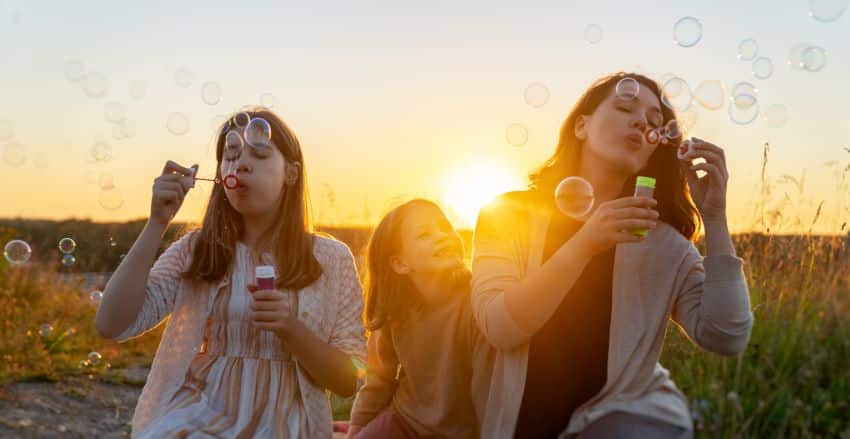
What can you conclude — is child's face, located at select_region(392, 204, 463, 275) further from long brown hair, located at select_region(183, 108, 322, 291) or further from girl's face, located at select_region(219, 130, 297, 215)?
girl's face, located at select_region(219, 130, 297, 215)

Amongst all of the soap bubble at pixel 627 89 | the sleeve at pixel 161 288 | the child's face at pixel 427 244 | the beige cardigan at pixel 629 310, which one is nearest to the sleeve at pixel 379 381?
the child's face at pixel 427 244

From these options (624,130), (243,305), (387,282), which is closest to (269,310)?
(243,305)

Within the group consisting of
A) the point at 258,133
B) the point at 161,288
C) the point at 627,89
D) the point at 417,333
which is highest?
the point at 627,89

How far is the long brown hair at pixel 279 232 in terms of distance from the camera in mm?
2586

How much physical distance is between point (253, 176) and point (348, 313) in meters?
0.50

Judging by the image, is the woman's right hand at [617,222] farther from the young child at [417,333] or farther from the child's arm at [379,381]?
the child's arm at [379,381]

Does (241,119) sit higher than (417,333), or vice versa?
(241,119)

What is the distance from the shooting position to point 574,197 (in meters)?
2.32

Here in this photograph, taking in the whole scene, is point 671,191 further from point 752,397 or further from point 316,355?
point 752,397

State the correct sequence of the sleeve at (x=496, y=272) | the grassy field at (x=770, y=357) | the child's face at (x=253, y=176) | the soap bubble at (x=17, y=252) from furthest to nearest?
1. the soap bubble at (x=17, y=252)
2. the grassy field at (x=770, y=357)
3. the child's face at (x=253, y=176)
4. the sleeve at (x=496, y=272)

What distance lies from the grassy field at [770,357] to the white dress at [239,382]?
0.98 meters

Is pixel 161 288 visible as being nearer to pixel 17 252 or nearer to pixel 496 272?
pixel 496 272

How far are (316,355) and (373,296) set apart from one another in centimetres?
34

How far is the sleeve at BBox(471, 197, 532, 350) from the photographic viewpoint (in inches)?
86.4
